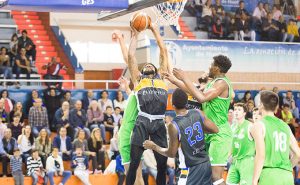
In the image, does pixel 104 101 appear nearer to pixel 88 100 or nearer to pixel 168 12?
pixel 88 100

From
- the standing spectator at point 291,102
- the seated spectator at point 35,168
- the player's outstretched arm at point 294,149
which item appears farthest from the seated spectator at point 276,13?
the player's outstretched arm at point 294,149

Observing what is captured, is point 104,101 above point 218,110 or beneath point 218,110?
beneath

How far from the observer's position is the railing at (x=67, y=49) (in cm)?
2458

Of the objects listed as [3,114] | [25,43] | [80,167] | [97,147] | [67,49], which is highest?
[25,43]

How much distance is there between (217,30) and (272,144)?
16928 millimetres

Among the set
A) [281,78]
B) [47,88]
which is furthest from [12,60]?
[281,78]

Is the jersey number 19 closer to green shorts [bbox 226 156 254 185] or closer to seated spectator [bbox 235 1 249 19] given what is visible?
green shorts [bbox 226 156 254 185]

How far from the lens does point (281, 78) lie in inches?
969

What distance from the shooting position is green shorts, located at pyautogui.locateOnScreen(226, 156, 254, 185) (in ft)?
32.3

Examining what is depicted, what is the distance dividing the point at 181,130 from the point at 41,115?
1023cm

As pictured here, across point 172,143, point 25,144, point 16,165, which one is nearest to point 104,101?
point 25,144

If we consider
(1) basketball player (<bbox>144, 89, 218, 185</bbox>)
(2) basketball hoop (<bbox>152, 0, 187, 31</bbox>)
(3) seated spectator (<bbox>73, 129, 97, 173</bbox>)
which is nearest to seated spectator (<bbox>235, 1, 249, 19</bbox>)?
(2) basketball hoop (<bbox>152, 0, 187, 31</bbox>)

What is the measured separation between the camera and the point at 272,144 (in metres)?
8.00

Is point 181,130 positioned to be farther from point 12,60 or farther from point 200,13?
point 200,13
